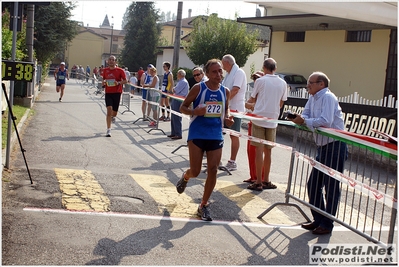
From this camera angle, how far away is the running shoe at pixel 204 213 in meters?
6.41

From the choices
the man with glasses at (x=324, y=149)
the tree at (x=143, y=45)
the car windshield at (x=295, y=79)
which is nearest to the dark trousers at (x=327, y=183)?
the man with glasses at (x=324, y=149)

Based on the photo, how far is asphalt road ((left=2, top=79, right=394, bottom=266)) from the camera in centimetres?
508

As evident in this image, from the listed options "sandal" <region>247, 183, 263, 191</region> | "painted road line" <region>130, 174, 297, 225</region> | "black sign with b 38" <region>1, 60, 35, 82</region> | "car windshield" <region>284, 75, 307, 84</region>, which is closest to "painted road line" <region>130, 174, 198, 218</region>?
"painted road line" <region>130, 174, 297, 225</region>

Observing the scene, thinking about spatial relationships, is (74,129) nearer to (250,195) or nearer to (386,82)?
(250,195)

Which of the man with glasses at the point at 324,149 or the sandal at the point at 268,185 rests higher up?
the man with glasses at the point at 324,149

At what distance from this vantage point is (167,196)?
24.5ft

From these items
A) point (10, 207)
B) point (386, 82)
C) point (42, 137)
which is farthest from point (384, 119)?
point (386, 82)

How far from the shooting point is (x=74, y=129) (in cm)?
1403

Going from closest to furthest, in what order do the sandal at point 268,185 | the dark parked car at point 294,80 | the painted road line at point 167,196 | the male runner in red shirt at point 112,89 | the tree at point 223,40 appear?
the painted road line at point 167,196
the sandal at point 268,185
the male runner in red shirt at point 112,89
the dark parked car at point 294,80
the tree at point 223,40

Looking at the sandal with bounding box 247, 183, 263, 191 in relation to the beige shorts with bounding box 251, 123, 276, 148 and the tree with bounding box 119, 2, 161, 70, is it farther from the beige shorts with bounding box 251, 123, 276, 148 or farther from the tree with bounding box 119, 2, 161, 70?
the tree with bounding box 119, 2, 161, 70

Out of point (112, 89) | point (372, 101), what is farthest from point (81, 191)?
point (372, 101)

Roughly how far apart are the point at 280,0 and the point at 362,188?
9.52 feet

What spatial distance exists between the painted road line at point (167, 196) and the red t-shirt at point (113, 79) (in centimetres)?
488

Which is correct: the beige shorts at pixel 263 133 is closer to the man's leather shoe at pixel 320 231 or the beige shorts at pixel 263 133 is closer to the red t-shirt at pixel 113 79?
the man's leather shoe at pixel 320 231
